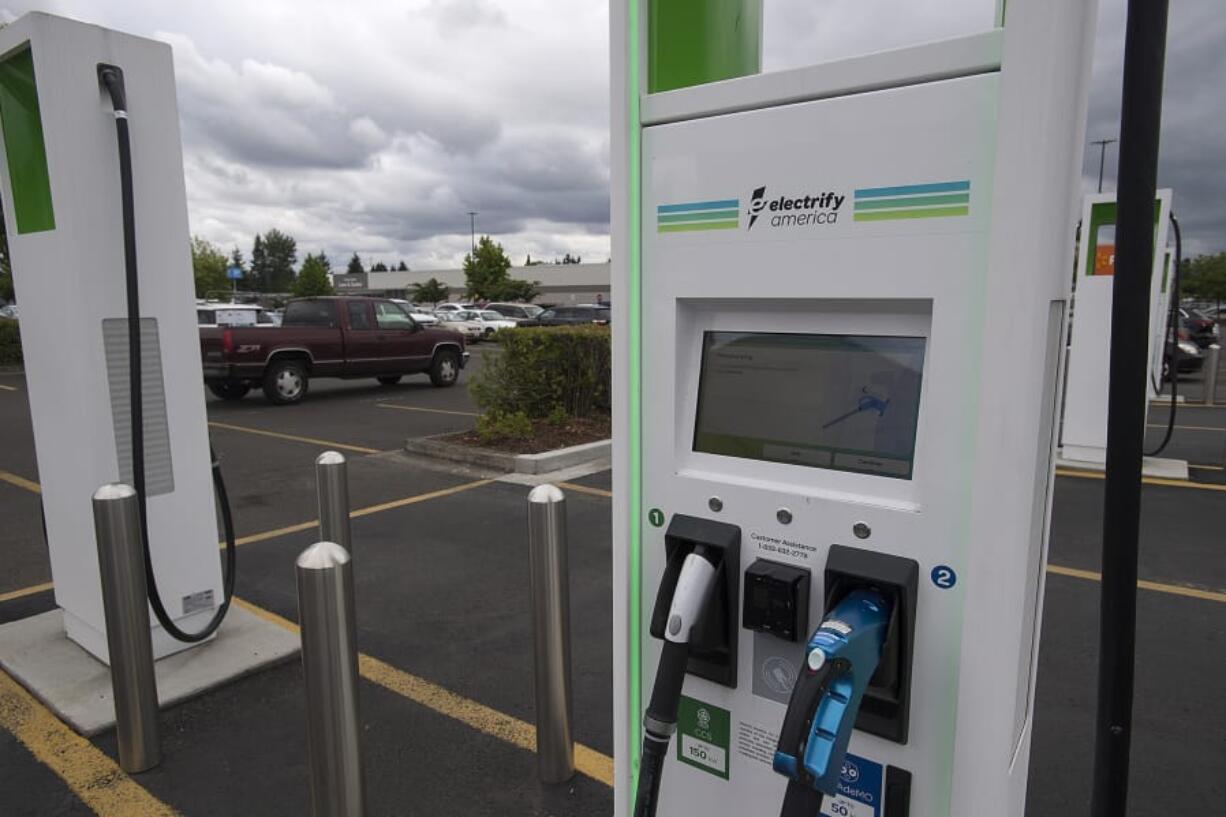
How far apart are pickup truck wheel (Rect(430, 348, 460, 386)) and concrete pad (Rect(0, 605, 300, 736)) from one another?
11.2 m

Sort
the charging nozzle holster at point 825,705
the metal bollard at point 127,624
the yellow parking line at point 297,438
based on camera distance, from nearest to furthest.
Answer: the charging nozzle holster at point 825,705
the metal bollard at point 127,624
the yellow parking line at point 297,438

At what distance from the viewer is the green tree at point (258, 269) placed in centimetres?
10606

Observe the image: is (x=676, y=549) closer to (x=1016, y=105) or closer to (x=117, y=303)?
(x=1016, y=105)

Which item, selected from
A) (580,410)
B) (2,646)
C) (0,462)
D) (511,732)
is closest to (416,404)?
(580,410)

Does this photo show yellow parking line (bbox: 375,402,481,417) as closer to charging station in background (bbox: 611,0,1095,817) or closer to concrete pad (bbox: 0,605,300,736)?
concrete pad (bbox: 0,605,300,736)

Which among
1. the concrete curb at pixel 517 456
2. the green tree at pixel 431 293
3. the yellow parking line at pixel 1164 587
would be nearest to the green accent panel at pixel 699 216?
the yellow parking line at pixel 1164 587

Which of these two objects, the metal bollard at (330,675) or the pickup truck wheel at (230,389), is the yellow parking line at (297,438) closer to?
the pickup truck wheel at (230,389)

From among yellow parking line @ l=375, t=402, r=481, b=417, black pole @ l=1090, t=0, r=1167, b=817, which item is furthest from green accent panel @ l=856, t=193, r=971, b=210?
yellow parking line @ l=375, t=402, r=481, b=417

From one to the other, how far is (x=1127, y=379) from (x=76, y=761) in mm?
3604

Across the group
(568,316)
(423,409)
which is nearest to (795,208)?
(423,409)

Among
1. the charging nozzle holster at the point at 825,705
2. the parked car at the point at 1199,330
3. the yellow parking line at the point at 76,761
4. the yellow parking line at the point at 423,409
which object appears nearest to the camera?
the charging nozzle holster at the point at 825,705

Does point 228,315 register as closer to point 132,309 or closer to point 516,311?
point 132,309

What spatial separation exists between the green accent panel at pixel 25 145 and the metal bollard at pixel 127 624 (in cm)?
126

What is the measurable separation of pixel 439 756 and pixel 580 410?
661 cm
